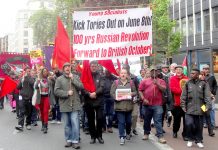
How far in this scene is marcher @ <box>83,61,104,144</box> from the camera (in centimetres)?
973

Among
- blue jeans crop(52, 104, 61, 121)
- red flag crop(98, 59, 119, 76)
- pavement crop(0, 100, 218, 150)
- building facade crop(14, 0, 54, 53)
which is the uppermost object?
building facade crop(14, 0, 54, 53)

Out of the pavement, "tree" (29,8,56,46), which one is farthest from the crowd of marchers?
"tree" (29,8,56,46)

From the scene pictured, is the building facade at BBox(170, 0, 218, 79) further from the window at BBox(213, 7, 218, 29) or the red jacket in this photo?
the red jacket

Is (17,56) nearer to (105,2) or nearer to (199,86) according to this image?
(105,2)

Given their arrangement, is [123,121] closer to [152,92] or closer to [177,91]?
[152,92]

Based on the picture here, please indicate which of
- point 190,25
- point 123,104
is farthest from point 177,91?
point 190,25

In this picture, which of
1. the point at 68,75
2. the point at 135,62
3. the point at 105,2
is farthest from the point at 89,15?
the point at 105,2

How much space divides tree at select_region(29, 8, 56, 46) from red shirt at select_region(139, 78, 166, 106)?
59994mm

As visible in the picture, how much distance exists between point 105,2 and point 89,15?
1857cm

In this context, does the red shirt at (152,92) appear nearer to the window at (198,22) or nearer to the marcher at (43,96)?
the marcher at (43,96)

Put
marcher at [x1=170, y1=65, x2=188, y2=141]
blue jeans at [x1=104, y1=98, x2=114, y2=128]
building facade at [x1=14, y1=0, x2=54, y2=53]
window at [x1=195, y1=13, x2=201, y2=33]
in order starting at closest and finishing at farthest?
marcher at [x1=170, y1=65, x2=188, y2=141], blue jeans at [x1=104, y1=98, x2=114, y2=128], window at [x1=195, y1=13, x2=201, y2=33], building facade at [x1=14, y1=0, x2=54, y2=53]

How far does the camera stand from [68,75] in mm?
9414

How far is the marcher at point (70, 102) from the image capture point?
30.4 feet

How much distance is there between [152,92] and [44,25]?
63603 millimetres
